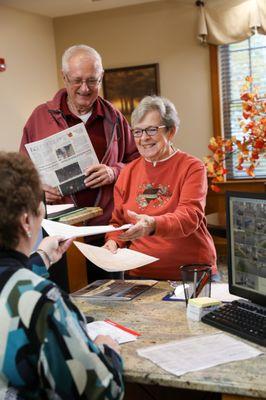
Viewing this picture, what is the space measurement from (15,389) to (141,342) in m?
0.44

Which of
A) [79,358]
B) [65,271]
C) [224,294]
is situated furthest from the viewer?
[65,271]

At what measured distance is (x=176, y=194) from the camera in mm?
2016

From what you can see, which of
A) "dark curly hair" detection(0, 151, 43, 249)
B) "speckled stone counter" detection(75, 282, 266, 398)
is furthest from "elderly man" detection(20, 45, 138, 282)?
"dark curly hair" detection(0, 151, 43, 249)

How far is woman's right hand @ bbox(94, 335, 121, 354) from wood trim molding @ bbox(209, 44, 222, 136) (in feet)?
14.5

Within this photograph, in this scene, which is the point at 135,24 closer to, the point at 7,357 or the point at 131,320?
the point at 131,320

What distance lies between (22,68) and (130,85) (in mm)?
1201

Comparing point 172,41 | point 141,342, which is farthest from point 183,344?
point 172,41

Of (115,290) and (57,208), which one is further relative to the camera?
(57,208)

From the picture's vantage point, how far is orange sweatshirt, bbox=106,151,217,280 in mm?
1954

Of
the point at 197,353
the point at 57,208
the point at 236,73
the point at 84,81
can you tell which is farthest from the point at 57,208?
the point at 236,73

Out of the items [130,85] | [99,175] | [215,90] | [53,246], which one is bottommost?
[53,246]

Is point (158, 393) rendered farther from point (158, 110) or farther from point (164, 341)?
point (158, 110)

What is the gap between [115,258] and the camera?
189 centimetres

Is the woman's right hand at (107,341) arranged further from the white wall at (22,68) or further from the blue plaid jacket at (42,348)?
the white wall at (22,68)
